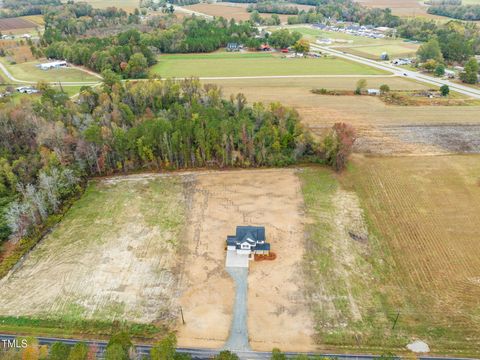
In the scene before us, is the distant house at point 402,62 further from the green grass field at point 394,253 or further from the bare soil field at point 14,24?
the bare soil field at point 14,24

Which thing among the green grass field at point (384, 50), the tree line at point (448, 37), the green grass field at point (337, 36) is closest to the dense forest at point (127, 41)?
the green grass field at point (337, 36)

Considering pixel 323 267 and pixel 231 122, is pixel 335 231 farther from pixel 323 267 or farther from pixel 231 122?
pixel 231 122

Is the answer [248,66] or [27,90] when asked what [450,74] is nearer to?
[248,66]

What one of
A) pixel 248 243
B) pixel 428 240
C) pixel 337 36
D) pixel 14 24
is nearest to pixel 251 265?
pixel 248 243

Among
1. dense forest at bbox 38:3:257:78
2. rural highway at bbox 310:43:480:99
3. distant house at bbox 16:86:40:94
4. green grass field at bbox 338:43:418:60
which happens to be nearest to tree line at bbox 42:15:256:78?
dense forest at bbox 38:3:257:78

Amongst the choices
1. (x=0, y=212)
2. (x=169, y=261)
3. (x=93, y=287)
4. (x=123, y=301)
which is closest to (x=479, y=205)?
(x=169, y=261)
